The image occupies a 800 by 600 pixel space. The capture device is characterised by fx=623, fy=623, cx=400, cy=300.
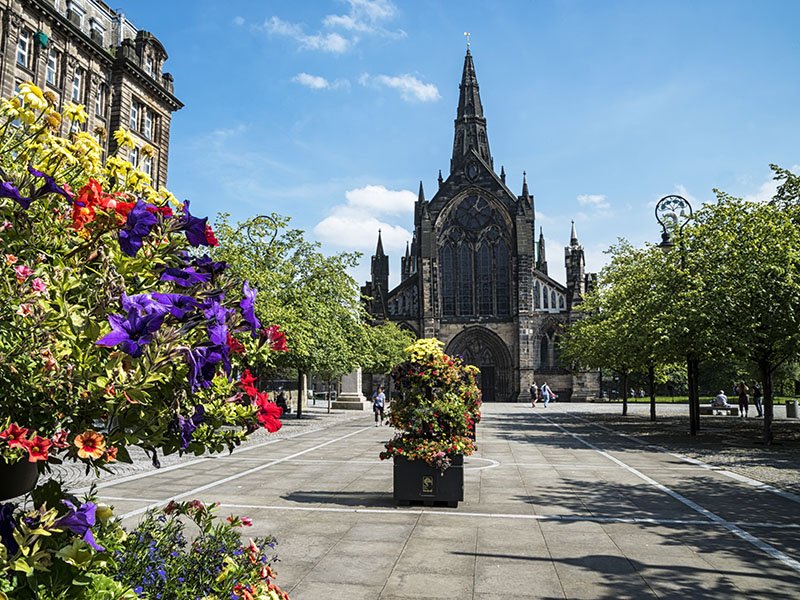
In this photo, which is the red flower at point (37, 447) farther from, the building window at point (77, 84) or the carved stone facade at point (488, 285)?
the carved stone facade at point (488, 285)

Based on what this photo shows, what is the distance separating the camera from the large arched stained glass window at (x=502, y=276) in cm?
6341

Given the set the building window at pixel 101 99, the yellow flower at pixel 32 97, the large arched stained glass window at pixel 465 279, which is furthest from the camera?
the large arched stained glass window at pixel 465 279

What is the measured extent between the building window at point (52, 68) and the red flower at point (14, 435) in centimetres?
3411

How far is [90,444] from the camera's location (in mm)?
2012

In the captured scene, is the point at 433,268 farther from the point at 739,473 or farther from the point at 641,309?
the point at 739,473

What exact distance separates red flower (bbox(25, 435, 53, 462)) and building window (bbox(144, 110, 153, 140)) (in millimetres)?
39894

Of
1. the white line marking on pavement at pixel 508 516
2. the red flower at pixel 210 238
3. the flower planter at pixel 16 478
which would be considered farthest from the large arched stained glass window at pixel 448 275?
the flower planter at pixel 16 478

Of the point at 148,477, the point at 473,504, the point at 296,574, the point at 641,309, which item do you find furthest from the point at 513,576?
the point at 641,309

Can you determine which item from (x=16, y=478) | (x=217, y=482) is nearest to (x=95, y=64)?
(x=217, y=482)

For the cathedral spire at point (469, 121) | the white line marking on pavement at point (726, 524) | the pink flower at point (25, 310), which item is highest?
the cathedral spire at point (469, 121)

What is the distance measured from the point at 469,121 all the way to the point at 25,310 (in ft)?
258

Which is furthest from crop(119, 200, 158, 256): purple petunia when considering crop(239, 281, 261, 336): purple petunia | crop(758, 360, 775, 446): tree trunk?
crop(758, 360, 775, 446): tree trunk

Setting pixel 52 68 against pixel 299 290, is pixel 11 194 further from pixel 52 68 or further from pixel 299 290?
pixel 52 68

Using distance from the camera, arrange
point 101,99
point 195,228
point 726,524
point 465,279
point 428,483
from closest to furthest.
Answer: point 195,228 < point 726,524 < point 428,483 < point 101,99 < point 465,279
